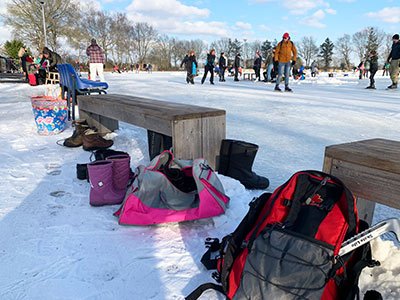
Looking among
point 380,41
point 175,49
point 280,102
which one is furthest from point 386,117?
point 380,41

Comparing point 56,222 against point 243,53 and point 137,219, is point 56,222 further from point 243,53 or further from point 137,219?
point 243,53

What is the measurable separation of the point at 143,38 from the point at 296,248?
217 feet

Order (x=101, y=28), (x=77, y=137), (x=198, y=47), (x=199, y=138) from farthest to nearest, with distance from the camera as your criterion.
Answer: (x=198, y=47) → (x=101, y=28) → (x=77, y=137) → (x=199, y=138)

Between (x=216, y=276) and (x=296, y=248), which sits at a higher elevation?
(x=296, y=248)

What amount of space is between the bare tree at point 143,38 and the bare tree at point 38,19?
2574 cm

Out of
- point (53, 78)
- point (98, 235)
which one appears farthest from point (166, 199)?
point (53, 78)

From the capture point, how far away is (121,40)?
2142 inches

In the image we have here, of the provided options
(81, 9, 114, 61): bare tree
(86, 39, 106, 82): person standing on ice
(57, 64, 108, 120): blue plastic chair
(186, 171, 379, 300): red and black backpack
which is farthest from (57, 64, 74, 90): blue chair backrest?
(81, 9, 114, 61): bare tree

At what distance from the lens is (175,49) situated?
6600cm

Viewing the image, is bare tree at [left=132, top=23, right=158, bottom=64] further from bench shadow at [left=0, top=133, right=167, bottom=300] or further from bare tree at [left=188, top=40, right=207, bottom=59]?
bench shadow at [left=0, top=133, right=167, bottom=300]

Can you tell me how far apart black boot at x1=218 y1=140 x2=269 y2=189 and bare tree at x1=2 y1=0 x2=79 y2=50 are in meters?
34.6

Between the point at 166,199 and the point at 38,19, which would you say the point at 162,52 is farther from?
the point at 166,199

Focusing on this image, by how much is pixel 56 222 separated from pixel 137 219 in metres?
0.66

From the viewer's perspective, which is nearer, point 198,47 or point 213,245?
point 213,245
